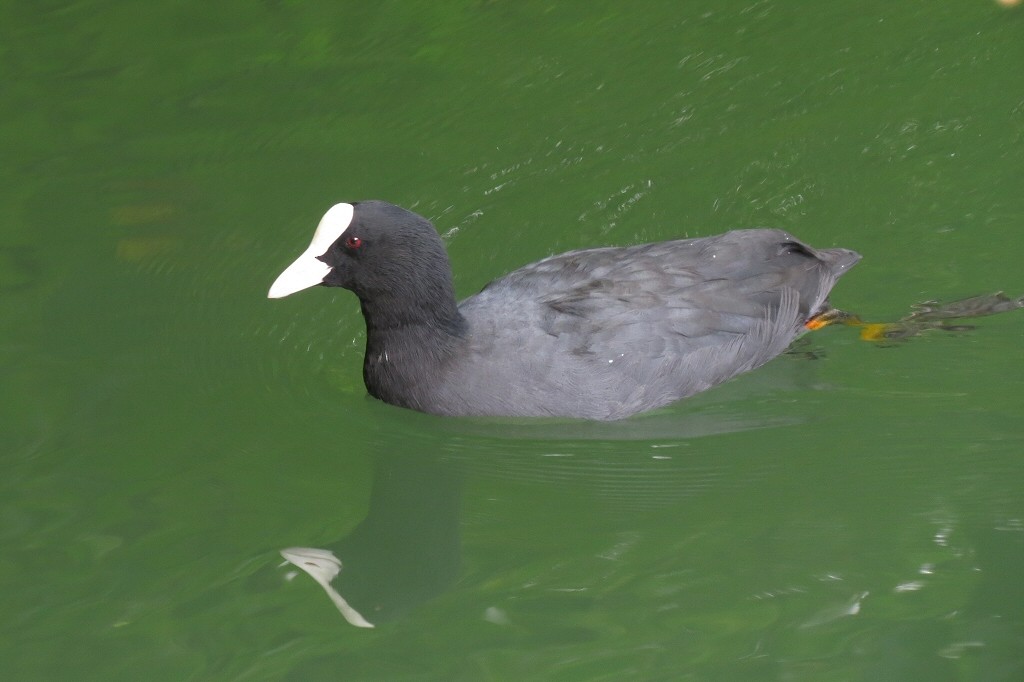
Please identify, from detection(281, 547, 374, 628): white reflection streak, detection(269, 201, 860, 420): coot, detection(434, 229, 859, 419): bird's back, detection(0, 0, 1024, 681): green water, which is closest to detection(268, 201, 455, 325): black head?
detection(269, 201, 860, 420): coot

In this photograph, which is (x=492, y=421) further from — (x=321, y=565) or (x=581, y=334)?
(x=321, y=565)

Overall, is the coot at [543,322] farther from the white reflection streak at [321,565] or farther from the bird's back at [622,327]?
the white reflection streak at [321,565]

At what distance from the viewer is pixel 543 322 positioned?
178 inches

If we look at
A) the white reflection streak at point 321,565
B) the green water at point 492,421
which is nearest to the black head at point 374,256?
the green water at point 492,421

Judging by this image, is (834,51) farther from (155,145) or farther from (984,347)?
(155,145)

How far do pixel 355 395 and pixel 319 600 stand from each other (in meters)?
1.27

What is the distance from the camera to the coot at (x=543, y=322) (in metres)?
4.43

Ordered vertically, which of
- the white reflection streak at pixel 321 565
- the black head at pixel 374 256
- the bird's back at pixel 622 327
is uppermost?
the black head at pixel 374 256

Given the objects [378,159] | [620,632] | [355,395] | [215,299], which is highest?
[378,159]

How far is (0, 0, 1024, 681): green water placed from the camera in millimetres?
3488

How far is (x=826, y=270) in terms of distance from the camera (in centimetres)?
501

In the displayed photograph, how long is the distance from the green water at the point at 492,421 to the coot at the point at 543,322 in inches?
4.8

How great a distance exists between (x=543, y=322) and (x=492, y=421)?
0.37 m

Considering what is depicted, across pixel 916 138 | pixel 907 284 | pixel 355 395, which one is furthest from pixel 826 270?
pixel 355 395
